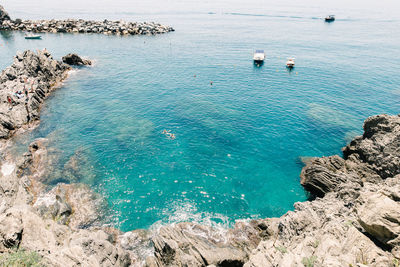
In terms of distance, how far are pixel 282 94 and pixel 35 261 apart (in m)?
67.1

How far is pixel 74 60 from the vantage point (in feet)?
276

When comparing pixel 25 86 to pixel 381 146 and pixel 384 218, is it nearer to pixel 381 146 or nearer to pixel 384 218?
pixel 384 218

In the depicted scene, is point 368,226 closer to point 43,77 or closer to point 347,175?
point 347,175

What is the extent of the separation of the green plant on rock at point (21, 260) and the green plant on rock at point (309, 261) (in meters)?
19.3

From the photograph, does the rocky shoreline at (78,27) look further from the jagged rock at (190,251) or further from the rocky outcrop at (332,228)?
the jagged rock at (190,251)

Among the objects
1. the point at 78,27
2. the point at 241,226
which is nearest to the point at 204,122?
the point at 241,226

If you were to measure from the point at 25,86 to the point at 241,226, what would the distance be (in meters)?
66.4

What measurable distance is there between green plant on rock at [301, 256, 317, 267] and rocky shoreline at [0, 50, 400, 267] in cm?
7

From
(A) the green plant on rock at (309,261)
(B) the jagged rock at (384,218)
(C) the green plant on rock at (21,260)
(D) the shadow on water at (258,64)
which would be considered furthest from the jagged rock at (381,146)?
(D) the shadow on water at (258,64)

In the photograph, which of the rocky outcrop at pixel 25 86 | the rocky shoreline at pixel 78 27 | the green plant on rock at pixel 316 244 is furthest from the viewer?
the rocky shoreline at pixel 78 27

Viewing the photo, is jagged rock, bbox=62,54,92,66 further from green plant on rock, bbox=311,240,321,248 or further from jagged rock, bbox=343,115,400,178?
green plant on rock, bbox=311,240,321,248

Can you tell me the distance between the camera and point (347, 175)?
107 ft

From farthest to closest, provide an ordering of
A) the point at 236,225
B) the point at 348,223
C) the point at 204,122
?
the point at 204,122 → the point at 236,225 → the point at 348,223

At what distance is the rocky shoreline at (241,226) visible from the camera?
16.7 m
